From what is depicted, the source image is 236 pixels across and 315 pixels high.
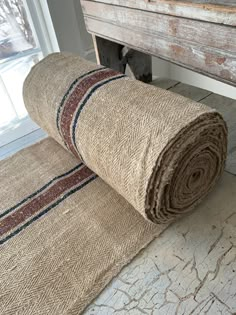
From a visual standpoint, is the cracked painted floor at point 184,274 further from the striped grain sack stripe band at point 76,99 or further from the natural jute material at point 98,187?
the striped grain sack stripe band at point 76,99

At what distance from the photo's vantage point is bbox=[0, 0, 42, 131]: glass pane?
46.0 inches

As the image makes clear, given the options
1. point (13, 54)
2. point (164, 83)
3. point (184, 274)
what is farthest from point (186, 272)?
point (13, 54)

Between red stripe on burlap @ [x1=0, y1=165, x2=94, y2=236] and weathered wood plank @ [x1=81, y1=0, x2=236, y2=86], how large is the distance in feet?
1.28

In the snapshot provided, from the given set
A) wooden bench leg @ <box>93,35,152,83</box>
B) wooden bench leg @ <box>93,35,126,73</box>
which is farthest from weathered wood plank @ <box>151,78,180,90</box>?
wooden bench leg @ <box>93,35,126,73</box>

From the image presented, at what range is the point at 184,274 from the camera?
55 centimetres

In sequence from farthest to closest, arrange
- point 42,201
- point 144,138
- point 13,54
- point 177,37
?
point 13,54, point 42,201, point 177,37, point 144,138

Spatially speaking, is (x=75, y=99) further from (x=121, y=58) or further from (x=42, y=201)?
(x=121, y=58)

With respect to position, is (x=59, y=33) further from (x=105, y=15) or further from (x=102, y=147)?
(x=102, y=147)

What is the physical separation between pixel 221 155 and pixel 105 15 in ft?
1.84

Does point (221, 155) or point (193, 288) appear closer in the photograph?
point (193, 288)

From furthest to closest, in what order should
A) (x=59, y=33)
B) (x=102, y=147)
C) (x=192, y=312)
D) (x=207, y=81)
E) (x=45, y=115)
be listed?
(x=207, y=81), (x=59, y=33), (x=45, y=115), (x=102, y=147), (x=192, y=312)

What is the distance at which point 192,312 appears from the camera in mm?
495

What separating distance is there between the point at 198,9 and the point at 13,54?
925mm

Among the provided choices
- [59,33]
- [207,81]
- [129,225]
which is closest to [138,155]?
[129,225]
